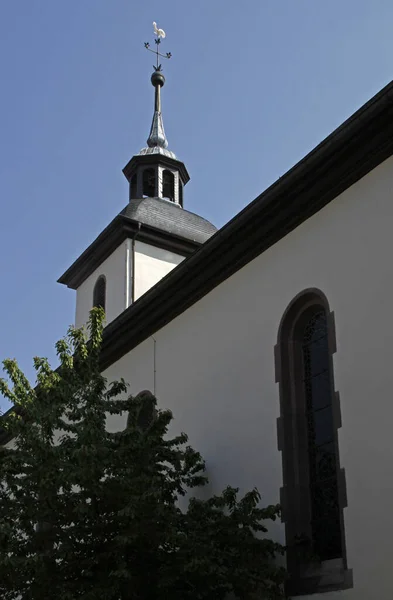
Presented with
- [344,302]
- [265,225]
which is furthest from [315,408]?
[265,225]

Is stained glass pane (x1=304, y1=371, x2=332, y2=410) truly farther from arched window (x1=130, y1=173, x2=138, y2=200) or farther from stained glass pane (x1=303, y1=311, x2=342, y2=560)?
arched window (x1=130, y1=173, x2=138, y2=200)

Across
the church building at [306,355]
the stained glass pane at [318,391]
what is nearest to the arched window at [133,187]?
the church building at [306,355]

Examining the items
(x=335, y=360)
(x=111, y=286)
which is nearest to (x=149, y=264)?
(x=111, y=286)

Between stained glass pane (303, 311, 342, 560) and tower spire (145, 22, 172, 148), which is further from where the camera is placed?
tower spire (145, 22, 172, 148)

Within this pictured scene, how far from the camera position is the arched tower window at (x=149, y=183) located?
24516 millimetres

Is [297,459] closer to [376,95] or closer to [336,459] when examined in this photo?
[336,459]

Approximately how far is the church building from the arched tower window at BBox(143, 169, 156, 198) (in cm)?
952

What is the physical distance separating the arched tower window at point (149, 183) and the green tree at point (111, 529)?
46.0 feet

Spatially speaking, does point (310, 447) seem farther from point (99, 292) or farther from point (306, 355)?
point (99, 292)

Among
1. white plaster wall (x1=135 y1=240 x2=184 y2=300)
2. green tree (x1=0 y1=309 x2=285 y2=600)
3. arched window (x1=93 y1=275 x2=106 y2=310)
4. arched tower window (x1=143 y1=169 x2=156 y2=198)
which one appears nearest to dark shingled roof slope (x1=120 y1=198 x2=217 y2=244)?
white plaster wall (x1=135 y1=240 x2=184 y2=300)

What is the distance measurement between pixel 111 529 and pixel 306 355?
3.35 meters

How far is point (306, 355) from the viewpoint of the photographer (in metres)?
11.9

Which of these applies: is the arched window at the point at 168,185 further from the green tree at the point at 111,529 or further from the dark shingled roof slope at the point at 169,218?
the green tree at the point at 111,529

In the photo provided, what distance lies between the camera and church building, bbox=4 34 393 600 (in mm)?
10078
